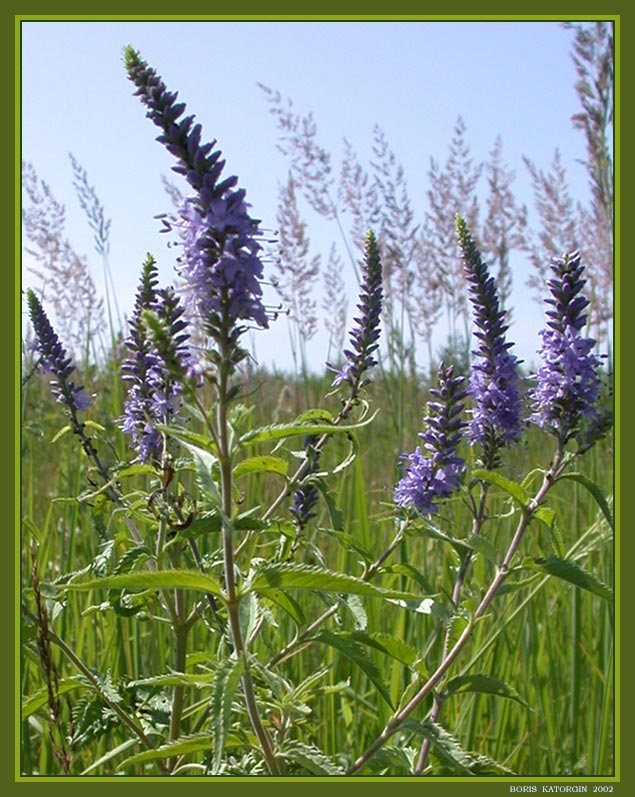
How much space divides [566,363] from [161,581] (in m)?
1.44

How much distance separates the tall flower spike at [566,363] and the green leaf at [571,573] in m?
0.43

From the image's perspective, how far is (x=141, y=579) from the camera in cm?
171

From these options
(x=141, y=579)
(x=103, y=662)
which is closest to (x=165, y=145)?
(x=141, y=579)

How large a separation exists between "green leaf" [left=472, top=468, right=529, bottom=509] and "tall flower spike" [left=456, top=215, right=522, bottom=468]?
36 cm

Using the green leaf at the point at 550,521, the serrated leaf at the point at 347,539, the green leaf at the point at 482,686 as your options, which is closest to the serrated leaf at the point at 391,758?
the green leaf at the point at 482,686

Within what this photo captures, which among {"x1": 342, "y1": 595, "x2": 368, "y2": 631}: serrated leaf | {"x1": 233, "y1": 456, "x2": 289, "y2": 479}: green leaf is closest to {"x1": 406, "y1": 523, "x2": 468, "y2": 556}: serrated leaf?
{"x1": 342, "y1": 595, "x2": 368, "y2": 631}: serrated leaf

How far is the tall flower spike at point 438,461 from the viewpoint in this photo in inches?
104

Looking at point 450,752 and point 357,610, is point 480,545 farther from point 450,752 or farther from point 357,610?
point 450,752

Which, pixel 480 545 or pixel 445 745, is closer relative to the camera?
pixel 445 745

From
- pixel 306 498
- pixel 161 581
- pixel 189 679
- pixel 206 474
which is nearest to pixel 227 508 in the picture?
pixel 206 474

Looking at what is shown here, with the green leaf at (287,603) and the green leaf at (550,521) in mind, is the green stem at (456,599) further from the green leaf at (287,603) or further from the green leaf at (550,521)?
the green leaf at (287,603)

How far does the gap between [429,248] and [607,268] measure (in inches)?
50.7

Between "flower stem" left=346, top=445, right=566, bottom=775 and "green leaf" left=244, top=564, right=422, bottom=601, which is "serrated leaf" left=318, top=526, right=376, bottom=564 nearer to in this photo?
"flower stem" left=346, top=445, right=566, bottom=775

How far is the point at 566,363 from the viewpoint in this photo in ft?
8.30
